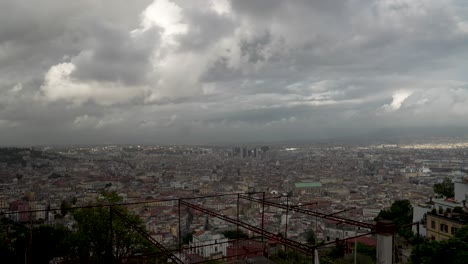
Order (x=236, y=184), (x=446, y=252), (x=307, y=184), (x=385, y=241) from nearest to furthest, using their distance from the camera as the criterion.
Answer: (x=385, y=241)
(x=446, y=252)
(x=236, y=184)
(x=307, y=184)

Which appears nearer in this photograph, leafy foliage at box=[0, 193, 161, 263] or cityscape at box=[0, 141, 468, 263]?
leafy foliage at box=[0, 193, 161, 263]

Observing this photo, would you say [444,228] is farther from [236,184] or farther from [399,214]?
[236,184]

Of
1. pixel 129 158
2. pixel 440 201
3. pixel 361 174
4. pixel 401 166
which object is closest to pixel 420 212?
pixel 440 201

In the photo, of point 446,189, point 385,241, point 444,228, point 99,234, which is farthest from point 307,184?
point 385,241

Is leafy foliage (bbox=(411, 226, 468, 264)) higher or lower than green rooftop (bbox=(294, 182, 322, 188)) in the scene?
higher

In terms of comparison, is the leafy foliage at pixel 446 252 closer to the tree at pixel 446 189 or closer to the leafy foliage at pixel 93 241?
the leafy foliage at pixel 93 241

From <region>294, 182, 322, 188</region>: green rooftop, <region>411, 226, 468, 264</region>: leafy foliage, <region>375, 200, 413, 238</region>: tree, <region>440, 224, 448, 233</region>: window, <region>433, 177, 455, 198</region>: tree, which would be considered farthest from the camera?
<region>294, 182, 322, 188</region>: green rooftop

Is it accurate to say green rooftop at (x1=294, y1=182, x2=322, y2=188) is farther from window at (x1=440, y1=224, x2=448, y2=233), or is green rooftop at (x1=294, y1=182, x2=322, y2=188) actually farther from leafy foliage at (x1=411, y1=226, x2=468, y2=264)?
leafy foliage at (x1=411, y1=226, x2=468, y2=264)

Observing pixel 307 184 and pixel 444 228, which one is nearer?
pixel 444 228

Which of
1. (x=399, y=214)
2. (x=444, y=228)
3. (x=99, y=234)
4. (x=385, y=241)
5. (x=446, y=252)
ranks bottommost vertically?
(x=399, y=214)

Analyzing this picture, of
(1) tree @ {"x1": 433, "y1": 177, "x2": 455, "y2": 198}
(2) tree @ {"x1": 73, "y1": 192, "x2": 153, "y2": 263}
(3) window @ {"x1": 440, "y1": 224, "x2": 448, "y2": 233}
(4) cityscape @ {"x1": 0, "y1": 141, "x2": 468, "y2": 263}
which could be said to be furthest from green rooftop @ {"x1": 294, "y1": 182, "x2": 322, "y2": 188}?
(2) tree @ {"x1": 73, "y1": 192, "x2": 153, "y2": 263}
